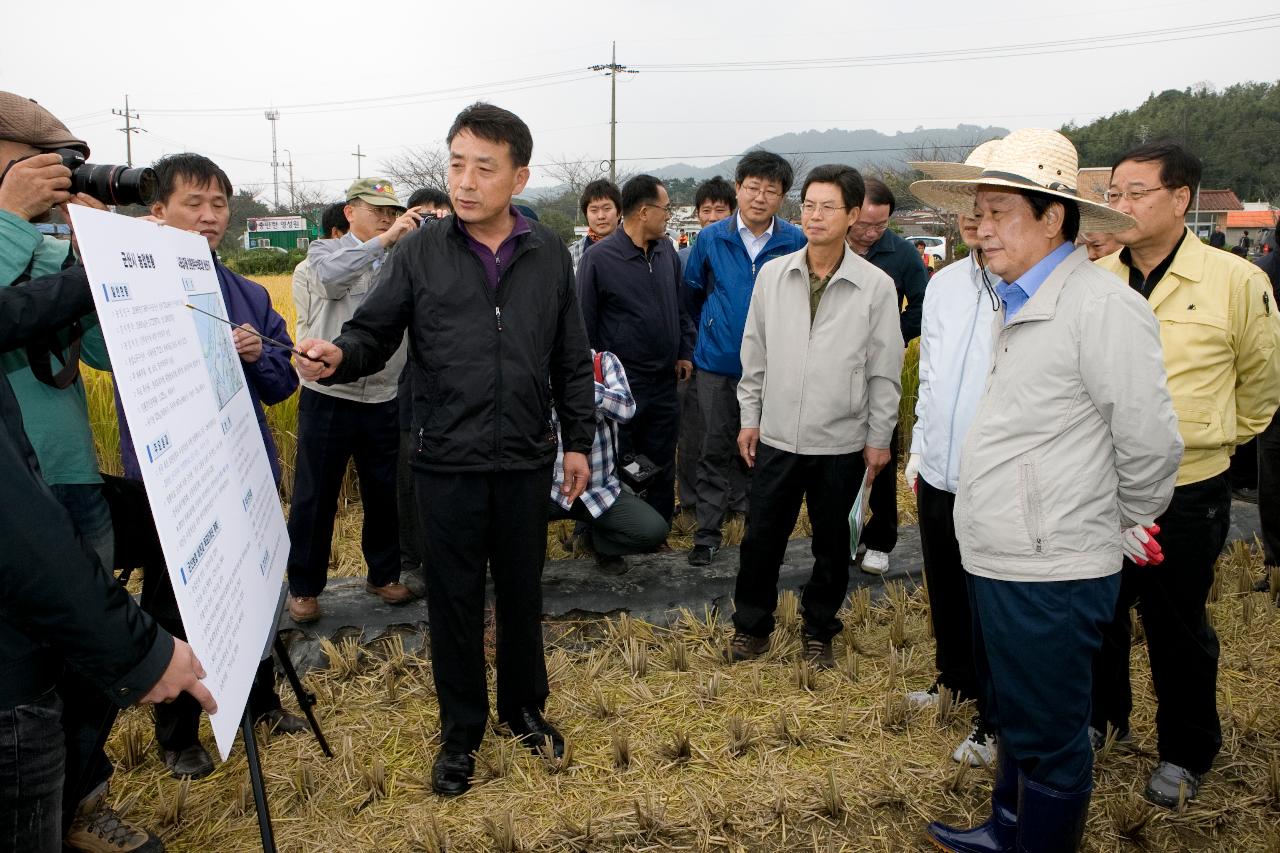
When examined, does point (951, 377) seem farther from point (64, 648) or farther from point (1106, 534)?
point (64, 648)

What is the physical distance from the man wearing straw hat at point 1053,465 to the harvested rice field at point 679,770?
0.62 metres

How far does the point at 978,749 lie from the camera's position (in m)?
2.92

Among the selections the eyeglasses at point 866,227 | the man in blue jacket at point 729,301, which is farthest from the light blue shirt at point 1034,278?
the eyeglasses at point 866,227

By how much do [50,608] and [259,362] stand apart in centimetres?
145

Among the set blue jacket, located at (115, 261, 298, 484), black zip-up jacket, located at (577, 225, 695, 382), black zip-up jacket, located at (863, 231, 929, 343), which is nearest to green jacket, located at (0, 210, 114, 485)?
blue jacket, located at (115, 261, 298, 484)

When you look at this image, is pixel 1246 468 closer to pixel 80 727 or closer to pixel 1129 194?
pixel 1129 194

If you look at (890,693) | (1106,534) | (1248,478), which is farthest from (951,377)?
(1248,478)

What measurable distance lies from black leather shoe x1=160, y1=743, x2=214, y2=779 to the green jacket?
112 cm

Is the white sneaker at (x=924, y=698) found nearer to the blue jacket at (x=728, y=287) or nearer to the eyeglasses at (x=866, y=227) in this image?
the blue jacket at (x=728, y=287)

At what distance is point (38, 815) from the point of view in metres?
1.52

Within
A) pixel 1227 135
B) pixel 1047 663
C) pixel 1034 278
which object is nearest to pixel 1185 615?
pixel 1047 663

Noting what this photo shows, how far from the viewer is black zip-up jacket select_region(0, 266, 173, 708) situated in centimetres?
139

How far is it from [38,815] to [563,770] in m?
1.65

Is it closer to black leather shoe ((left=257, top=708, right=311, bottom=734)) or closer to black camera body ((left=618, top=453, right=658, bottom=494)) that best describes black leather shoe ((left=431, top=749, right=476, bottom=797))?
black leather shoe ((left=257, top=708, right=311, bottom=734))
